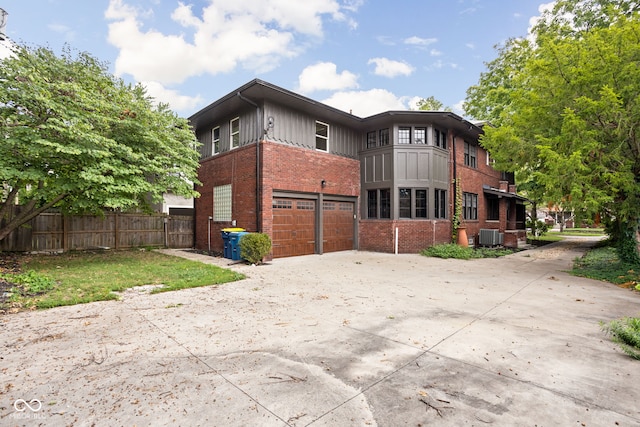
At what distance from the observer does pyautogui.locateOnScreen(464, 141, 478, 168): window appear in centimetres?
1658

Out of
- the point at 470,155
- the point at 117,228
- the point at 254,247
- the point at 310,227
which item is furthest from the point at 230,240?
the point at 470,155

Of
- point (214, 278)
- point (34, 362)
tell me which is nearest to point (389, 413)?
point (34, 362)

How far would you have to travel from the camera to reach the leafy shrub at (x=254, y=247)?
32.4ft

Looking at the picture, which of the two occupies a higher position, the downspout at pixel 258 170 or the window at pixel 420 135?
the window at pixel 420 135

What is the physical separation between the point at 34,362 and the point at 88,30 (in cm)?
1252

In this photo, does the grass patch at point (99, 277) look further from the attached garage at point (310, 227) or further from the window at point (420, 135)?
the window at point (420, 135)

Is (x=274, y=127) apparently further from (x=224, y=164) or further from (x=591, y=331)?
(x=591, y=331)

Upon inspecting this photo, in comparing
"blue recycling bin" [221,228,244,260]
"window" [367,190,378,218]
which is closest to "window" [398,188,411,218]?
"window" [367,190,378,218]

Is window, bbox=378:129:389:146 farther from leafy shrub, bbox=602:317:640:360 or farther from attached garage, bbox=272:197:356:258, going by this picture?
→ leafy shrub, bbox=602:317:640:360

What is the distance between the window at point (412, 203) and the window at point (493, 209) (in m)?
7.36

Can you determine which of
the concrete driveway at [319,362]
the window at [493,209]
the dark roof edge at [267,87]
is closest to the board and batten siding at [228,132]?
the dark roof edge at [267,87]

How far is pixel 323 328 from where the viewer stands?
13.7 feet

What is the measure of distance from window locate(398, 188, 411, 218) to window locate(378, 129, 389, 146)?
244 centimetres

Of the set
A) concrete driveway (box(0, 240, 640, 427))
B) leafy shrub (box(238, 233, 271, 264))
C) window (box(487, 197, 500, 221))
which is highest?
window (box(487, 197, 500, 221))
